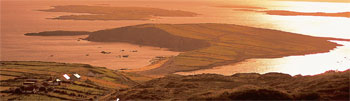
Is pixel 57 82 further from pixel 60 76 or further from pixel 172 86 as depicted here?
pixel 172 86

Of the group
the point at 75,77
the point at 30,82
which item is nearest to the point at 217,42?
the point at 75,77

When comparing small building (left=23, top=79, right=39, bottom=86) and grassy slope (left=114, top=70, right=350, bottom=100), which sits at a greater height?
small building (left=23, top=79, right=39, bottom=86)

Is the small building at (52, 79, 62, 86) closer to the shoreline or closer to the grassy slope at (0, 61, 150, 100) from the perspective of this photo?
the grassy slope at (0, 61, 150, 100)

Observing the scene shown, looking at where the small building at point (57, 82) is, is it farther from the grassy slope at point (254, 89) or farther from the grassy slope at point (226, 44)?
the grassy slope at point (226, 44)

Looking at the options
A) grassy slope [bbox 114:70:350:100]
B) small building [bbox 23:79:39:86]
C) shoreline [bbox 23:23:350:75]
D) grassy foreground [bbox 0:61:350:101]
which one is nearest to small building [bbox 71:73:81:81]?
grassy foreground [bbox 0:61:350:101]

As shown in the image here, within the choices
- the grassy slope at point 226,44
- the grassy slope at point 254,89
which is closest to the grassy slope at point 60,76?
the grassy slope at point 254,89
